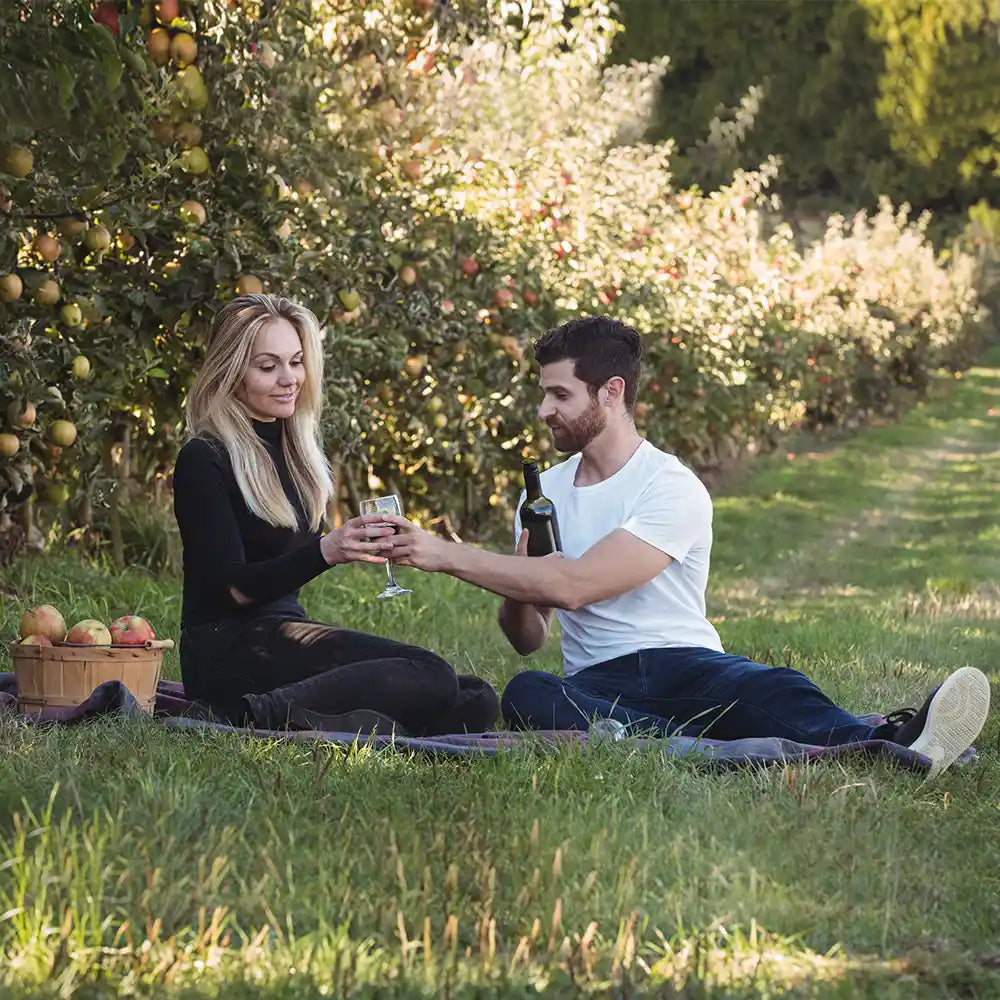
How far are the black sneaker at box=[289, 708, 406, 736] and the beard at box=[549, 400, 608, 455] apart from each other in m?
0.97

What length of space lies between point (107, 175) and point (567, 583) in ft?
9.10

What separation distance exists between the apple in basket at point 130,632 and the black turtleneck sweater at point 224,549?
13 cm

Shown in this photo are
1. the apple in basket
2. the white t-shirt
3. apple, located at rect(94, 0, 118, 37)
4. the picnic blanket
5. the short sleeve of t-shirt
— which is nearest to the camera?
the picnic blanket

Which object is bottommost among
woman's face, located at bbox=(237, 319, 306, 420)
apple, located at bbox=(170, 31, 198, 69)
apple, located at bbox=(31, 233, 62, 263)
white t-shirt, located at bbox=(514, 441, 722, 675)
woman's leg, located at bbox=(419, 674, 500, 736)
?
woman's leg, located at bbox=(419, 674, 500, 736)

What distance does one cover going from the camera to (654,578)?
15.7 ft

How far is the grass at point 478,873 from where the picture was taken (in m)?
2.67

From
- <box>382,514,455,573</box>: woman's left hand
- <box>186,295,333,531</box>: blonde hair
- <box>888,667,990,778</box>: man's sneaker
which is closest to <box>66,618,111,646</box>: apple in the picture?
<box>186,295,333,531</box>: blonde hair

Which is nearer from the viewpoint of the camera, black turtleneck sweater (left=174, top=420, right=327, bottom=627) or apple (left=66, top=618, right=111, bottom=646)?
black turtleneck sweater (left=174, top=420, right=327, bottom=627)

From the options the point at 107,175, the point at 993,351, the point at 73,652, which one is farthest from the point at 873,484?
the point at 993,351

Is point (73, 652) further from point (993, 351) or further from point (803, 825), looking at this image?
point (993, 351)

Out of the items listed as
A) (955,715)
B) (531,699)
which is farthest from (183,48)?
(955,715)

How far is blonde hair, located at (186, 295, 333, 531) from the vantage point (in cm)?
477

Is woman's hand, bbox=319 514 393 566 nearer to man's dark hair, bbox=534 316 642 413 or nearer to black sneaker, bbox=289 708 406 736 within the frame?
black sneaker, bbox=289 708 406 736

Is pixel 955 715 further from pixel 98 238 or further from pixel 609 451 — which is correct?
pixel 98 238
